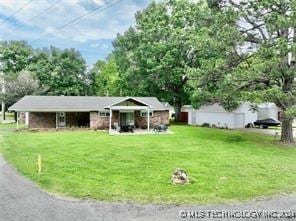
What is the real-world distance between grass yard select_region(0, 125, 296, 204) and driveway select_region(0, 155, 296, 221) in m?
0.54

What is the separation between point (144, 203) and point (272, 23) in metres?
17.0

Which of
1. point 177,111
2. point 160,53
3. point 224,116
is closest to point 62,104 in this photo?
point 160,53

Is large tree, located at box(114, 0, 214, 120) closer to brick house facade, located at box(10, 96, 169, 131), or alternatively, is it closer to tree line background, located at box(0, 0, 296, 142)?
tree line background, located at box(0, 0, 296, 142)

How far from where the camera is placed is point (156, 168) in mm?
14383

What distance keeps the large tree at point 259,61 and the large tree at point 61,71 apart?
34.8 metres

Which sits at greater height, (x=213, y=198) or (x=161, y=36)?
(x=161, y=36)

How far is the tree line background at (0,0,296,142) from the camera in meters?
22.5

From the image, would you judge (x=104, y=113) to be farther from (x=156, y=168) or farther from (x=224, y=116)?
(x=156, y=168)

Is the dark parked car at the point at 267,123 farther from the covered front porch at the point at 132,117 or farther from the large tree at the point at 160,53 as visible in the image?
the covered front porch at the point at 132,117

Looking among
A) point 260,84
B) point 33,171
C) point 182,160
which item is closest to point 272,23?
point 260,84

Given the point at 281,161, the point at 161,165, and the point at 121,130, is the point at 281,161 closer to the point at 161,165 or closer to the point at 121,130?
the point at 161,165

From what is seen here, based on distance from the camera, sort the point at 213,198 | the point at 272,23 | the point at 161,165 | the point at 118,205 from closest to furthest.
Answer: the point at 118,205, the point at 213,198, the point at 161,165, the point at 272,23

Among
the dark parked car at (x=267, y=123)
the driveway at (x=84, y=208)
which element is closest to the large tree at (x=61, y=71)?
the dark parked car at (x=267, y=123)

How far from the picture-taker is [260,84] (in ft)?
80.7
